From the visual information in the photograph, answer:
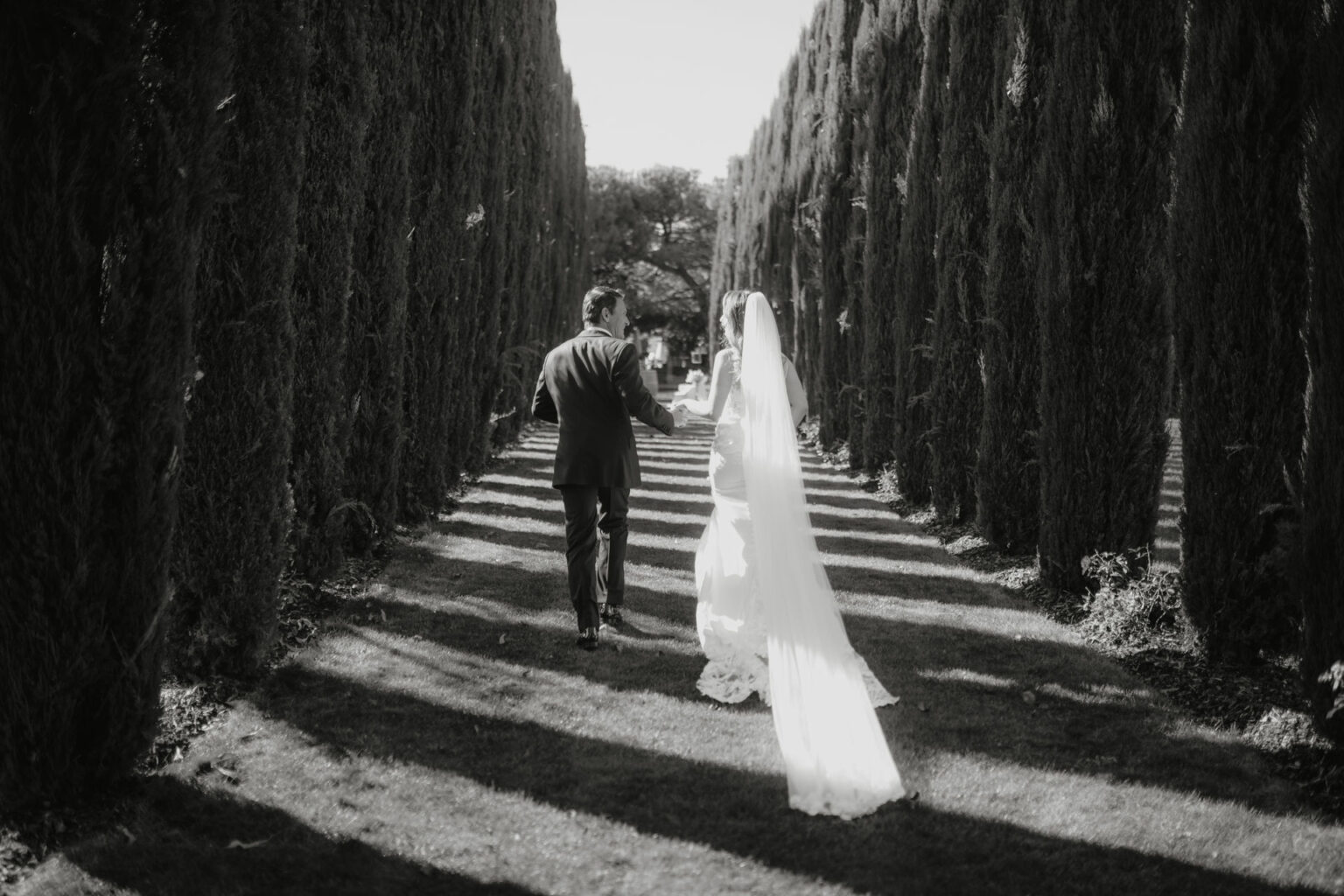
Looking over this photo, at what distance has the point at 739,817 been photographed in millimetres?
3674

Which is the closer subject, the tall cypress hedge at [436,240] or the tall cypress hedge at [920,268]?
the tall cypress hedge at [436,240]

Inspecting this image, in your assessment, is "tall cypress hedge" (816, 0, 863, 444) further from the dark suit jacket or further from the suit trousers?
the dark suit jacket

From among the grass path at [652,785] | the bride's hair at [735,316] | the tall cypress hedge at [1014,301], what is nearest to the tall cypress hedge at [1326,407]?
the grass path at [652,785]

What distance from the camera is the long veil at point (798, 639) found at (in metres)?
3.84

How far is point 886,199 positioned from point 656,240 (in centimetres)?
3945

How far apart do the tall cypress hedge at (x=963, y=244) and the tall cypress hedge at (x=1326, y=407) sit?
5031 millimetres

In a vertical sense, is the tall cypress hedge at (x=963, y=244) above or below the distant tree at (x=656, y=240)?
below

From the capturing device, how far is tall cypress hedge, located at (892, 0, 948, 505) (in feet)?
34.7

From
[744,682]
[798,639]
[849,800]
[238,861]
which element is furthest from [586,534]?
[238,861]

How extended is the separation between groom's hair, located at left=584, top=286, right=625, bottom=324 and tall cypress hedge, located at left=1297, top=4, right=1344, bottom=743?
3.52 m

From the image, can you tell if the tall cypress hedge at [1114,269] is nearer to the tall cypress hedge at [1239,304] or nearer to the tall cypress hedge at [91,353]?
the tall cypress hedge at [1239,304]

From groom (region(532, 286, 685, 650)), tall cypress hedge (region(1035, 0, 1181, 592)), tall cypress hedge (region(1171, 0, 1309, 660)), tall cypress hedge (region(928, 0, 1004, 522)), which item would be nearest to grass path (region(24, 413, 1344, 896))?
groom (region(532, 286, 685, 650))

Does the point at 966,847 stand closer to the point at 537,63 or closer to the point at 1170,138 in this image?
the point at 1170,138

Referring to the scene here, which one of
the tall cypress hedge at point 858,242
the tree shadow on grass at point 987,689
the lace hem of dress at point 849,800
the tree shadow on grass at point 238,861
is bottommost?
the tree shadow on grass at point 238,861
